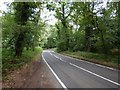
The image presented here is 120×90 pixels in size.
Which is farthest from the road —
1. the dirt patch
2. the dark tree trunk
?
the dark tree trunk

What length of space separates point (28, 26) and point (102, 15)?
10459 millimetres

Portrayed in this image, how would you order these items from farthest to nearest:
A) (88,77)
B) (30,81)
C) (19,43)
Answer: (19,43), (88,77), (30,81)

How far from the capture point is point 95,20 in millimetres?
28922

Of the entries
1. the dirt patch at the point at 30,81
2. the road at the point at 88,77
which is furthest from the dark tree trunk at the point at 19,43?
the dirt patch at the point at 30,81

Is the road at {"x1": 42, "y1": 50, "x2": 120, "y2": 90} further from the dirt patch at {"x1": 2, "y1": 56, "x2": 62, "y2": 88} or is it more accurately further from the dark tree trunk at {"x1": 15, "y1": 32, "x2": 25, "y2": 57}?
the dark tree trunk at {"x1": 15, "y1": 32, "x2": 25, "y2": 57}

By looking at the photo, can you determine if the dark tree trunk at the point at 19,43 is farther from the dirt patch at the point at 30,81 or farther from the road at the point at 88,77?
the dirt patch at the point at 30,81

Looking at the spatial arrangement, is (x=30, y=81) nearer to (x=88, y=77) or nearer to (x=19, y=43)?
(x=88, y=77)

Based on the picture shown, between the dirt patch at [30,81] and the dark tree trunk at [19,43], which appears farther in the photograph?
the dark tree trunk at [19,43]

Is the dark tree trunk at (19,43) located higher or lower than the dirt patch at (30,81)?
higher

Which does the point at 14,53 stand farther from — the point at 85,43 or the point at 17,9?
the point at 85,43

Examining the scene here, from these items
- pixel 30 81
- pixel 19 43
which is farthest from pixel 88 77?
pixel 19 43


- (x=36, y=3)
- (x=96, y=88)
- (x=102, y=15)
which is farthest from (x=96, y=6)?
(x=96, y=88)

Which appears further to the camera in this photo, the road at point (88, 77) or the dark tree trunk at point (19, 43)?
the dark tree trunk at point (19, 43)

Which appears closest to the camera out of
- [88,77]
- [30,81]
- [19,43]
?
[30,81]
